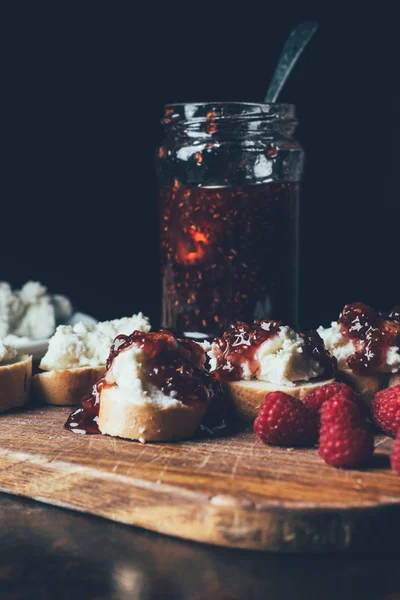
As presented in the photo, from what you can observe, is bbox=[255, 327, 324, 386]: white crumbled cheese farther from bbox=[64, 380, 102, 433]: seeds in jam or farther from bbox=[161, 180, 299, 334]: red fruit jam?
bbox=[161, 180, 299, 334]: red fruit jam

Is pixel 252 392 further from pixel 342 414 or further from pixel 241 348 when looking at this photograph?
pixel 342 414

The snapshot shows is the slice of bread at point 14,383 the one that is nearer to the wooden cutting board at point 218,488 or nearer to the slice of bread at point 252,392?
the wooden cutting board at point 218,488

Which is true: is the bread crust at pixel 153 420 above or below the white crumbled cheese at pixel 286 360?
below

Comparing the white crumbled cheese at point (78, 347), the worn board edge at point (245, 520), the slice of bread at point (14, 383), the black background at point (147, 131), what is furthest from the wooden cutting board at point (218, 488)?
the black background at point (147, 131)

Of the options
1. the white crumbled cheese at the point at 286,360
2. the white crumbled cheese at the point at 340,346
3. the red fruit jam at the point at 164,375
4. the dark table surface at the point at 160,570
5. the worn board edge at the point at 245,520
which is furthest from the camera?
the white crumbled cheese at the point at 340,346

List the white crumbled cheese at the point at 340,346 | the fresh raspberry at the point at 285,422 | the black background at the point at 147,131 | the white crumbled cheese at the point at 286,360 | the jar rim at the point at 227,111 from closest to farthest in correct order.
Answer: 1. the fresh raspberry at the point at 285,422
2. the white crumbled cheese at the point at 286,360
3. the white crumbled cheese at the point at 340,346
4. the jar rim at the point at 227,111
5. the black background at the point at 147,131

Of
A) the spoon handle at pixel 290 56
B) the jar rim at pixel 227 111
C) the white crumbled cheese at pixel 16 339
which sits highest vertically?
the spoon handle at pixel 290 56

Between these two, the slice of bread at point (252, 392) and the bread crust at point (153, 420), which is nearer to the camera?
the bread crust at point (153, 420)
